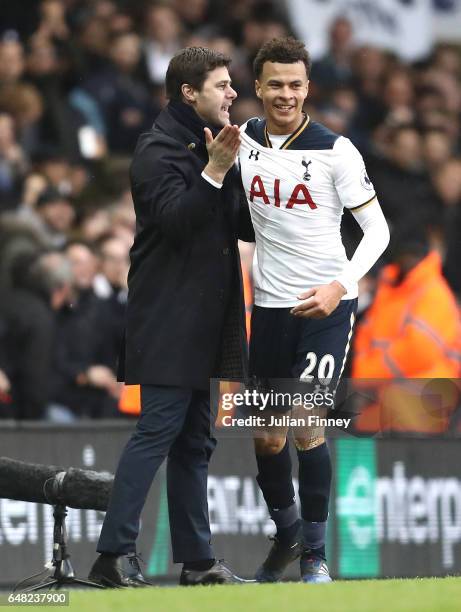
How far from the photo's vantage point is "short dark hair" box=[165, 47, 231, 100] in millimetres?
6914

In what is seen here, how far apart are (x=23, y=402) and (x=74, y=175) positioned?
2.68 metres

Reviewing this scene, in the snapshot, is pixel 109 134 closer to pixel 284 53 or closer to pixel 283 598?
pixel 284 53

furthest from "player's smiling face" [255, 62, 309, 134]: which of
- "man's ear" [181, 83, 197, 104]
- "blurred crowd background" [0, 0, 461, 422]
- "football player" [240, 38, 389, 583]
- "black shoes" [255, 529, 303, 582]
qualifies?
"blurred crowd background" [0, 0, 461, 422]

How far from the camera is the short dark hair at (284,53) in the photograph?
22.8ft

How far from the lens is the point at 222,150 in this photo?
6633mm

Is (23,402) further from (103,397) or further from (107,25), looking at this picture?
(107,25)

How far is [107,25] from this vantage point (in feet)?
48.0

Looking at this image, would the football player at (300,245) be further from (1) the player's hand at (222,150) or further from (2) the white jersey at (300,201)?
(1) the player's hand at (222,150)

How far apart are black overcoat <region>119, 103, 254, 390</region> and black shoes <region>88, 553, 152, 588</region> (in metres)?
0.74

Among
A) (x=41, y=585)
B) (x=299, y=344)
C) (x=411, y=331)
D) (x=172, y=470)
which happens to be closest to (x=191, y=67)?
(x=299, y=344)

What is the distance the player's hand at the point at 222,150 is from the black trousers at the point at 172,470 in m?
0.93

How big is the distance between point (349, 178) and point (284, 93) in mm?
458

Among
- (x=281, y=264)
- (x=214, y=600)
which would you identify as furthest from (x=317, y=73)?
(x=214, y=600)

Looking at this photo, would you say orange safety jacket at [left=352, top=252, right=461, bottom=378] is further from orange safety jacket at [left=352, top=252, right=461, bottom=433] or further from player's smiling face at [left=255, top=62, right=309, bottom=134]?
player's smiling face at [left=255, top=62, right=309, bottom=134]
